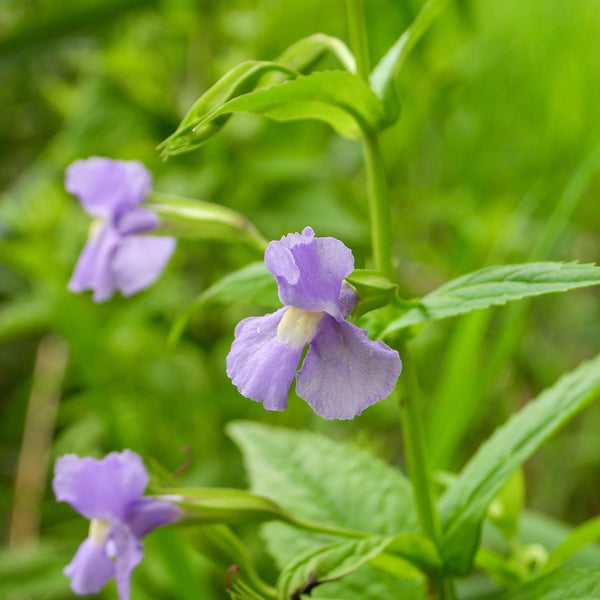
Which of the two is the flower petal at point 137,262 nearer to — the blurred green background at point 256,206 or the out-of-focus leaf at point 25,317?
the blurred green background at point 256,206

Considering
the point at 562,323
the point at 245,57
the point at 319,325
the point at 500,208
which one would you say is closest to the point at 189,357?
the point at 245,57

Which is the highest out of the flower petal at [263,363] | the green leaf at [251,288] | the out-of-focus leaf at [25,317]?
the flower petal at [263,363]

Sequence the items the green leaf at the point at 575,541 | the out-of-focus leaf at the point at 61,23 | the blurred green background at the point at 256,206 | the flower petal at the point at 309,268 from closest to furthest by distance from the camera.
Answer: the flower petal at the point at 309,268 → the green leaf at the point at 575,541 → the out-of-focus leaf at the point at 61,23 → the blurred green background at the point at 256,206

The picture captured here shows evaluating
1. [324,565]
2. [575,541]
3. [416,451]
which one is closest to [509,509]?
[575,541]

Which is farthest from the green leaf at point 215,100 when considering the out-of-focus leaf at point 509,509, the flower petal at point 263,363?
the out-of-focus leaf at point 509,509

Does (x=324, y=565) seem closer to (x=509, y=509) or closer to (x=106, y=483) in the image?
(x=106, y=483)
